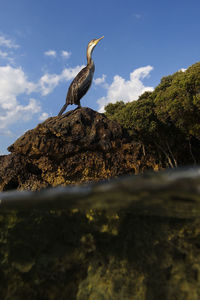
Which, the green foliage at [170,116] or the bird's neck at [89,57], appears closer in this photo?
the bird's neck at [89,57]

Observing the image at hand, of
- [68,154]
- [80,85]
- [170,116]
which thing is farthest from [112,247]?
[170,116]

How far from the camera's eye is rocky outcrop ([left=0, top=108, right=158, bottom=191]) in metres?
12.5

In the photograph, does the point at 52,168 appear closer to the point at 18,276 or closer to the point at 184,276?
the point at 18,276

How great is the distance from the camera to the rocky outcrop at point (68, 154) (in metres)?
12.5

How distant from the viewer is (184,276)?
3.06 meters

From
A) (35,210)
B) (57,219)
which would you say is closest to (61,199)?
(57,219)

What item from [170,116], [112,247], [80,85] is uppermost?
[80,85]

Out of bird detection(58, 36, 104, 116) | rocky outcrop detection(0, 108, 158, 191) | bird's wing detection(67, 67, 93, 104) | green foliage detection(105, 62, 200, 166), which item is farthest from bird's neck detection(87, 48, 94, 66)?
green foliage detection(105, 62, 200, 166)

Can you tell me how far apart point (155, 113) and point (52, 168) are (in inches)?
457

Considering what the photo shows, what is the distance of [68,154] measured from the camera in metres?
12.8

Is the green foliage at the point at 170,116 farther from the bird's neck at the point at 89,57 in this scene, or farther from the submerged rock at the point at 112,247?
the submerged rock at the point at 112,247

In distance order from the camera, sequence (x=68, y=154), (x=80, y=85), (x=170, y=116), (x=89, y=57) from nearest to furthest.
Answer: (x=68, y=154) < (x=80, y=85) < (x=89, y=57) < (x=170, y=116)

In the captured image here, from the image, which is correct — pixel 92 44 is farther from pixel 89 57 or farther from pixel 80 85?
pixel 80 85

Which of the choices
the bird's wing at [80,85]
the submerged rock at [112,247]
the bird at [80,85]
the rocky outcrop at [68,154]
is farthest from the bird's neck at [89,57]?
the submerged rock at [112,247]
